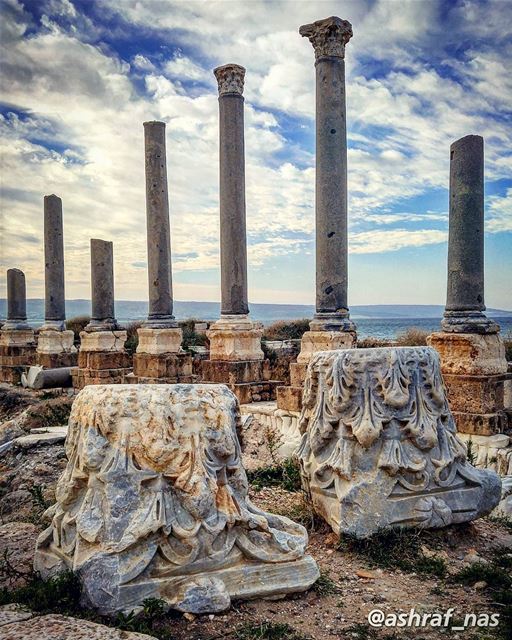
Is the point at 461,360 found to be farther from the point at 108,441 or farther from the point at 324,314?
the point at 108,441

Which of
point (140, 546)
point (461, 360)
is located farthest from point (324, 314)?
point (140, 546)

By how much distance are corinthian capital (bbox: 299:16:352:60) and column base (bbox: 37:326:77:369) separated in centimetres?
992

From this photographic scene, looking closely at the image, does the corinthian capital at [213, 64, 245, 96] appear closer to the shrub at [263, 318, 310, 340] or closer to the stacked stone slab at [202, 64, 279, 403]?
the stacked stone slab at [202, 64, 279, 403]

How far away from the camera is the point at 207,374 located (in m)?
10.9

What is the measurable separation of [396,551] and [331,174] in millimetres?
6508

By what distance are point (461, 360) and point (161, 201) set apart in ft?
24.7

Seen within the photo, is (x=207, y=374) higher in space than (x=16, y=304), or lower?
lower

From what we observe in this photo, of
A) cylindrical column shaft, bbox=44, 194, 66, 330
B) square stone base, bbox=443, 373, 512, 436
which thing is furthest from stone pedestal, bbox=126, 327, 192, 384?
square stone base, bbox=443, 373, 512, 436

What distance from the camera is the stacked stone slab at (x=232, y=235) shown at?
11.0 metres

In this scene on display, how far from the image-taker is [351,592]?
3.83 metres

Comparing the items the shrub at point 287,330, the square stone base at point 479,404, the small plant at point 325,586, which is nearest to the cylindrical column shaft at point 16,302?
the shrub at point 287,330

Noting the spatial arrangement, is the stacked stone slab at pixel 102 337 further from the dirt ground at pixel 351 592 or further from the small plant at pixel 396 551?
the small plant at pixel 396 551

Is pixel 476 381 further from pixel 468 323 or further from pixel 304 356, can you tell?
pixel 304 356

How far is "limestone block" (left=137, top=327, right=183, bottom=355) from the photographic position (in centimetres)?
1271
